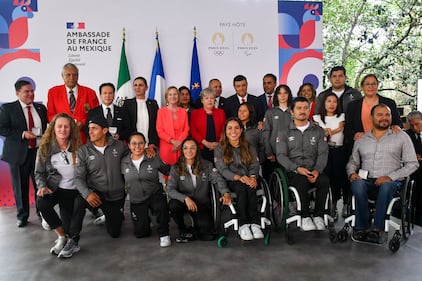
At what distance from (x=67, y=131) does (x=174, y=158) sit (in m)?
1.21

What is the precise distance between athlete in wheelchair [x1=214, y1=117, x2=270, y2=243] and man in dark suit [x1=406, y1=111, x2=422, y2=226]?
172 cm

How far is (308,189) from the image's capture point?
10.4 ft

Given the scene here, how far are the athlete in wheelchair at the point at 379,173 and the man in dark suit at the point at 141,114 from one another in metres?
2.07

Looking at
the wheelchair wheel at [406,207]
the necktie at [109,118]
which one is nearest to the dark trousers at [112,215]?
the necktie at [109,118]

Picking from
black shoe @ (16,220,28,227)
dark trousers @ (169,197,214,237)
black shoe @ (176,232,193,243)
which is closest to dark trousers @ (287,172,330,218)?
dark trousers @ (169,197,214,237)

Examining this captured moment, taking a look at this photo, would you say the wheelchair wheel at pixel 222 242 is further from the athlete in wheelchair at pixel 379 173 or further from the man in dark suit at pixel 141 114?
the man in dark suit at pixel 141 114

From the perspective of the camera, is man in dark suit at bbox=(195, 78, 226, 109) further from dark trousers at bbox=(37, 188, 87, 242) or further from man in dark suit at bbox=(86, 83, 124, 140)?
dark trousers at bbox=(37, 188, 87, 242)

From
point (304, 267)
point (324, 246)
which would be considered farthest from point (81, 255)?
point (324, 246)

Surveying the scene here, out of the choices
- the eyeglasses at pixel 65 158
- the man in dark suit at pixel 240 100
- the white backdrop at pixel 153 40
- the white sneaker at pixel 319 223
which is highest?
the white backdrop at pixel 153 40

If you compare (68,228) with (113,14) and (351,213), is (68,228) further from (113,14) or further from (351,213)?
(113,14)

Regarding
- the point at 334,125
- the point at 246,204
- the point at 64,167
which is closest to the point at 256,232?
the point at 246,204

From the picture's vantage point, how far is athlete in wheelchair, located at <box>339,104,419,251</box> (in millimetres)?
3018

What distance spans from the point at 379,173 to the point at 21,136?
3.37 meters

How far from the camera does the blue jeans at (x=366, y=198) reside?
9.82ft
